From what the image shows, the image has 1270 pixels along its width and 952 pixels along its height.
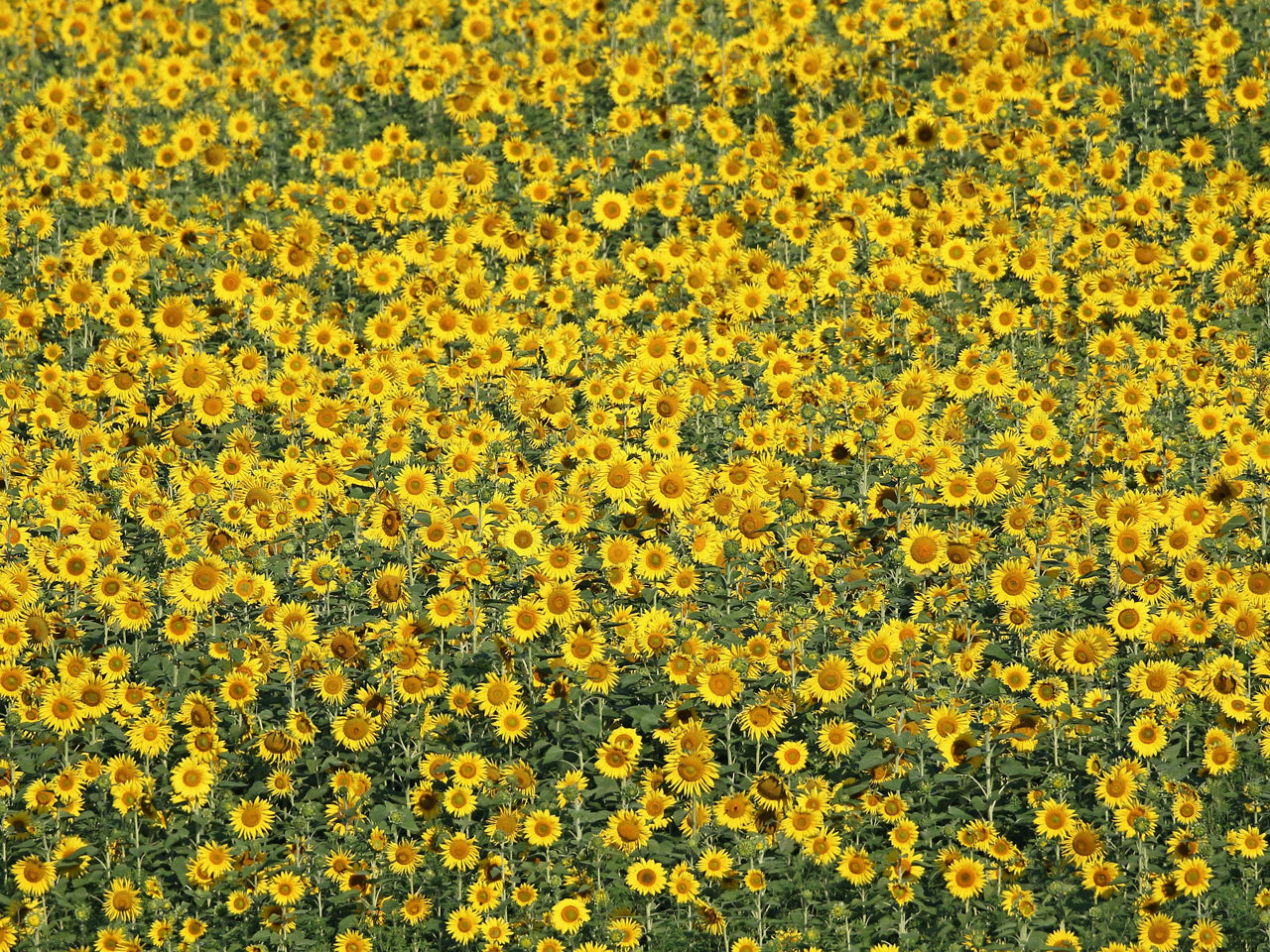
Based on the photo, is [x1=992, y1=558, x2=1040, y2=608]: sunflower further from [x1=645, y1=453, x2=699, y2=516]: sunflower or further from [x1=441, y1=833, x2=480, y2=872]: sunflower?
[x1=441, y1=833, x2=480, y2=872]: sunflower

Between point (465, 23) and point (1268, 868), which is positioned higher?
point (465, 23)

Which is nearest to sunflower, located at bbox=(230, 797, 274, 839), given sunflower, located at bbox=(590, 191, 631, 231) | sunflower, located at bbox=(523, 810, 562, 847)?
sunflower, located at bbox=(523, 810, 562, 847)

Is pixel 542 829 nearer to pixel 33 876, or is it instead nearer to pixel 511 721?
pixel 511 721

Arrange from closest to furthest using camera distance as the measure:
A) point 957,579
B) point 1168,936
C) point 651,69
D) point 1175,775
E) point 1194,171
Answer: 1. point 1168,936
2. point 1175,775
3. point 957,579
4. point 1194,171
5. point 651,69

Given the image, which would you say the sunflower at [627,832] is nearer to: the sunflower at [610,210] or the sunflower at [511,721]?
the sunflower at [511,721]

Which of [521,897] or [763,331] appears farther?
[763,331]

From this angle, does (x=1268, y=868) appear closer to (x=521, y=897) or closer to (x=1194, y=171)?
(x=521, y=897)

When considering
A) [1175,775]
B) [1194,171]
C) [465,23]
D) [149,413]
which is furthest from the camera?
[465,23]

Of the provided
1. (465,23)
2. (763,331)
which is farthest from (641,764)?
(465,23)
